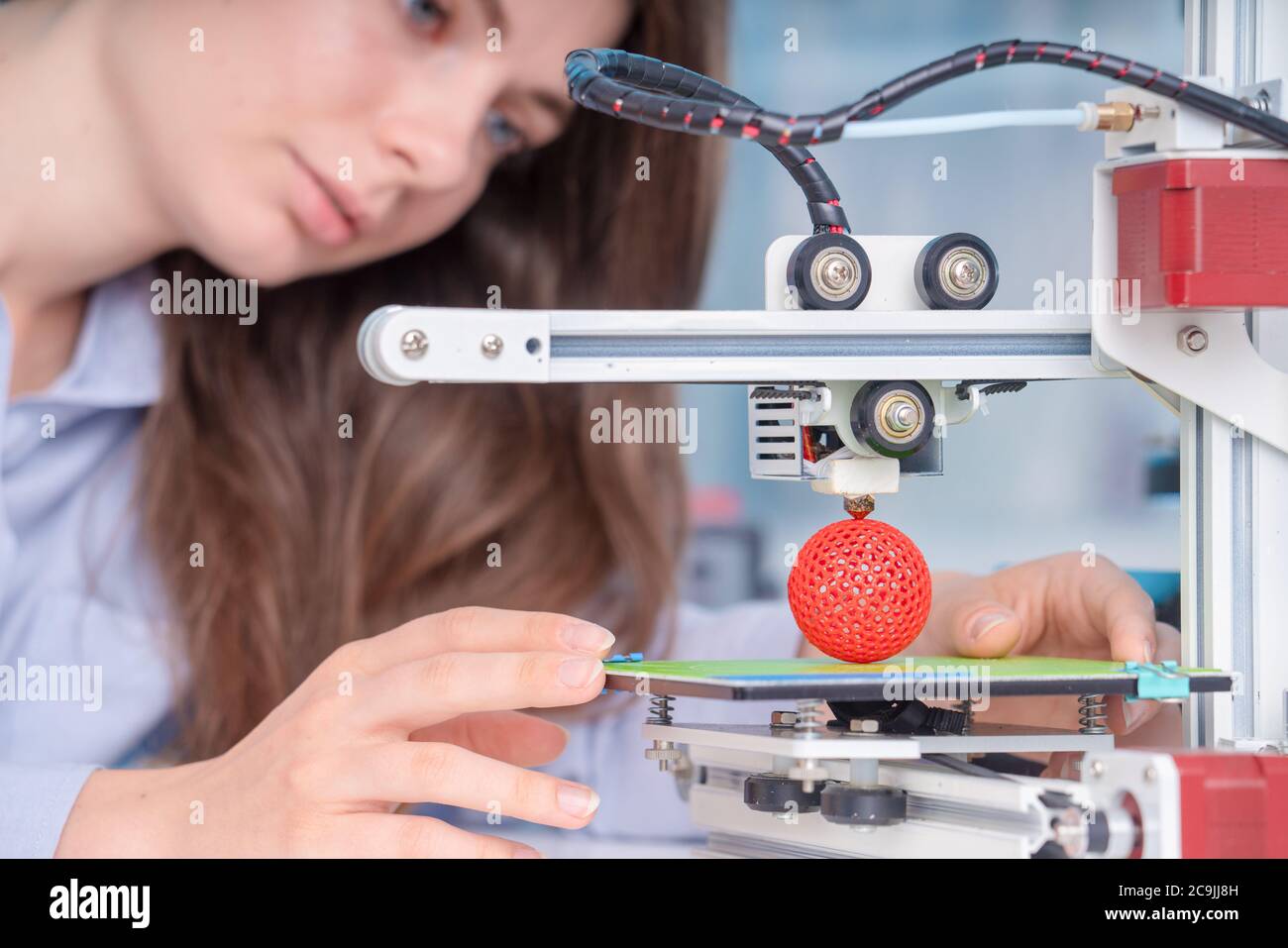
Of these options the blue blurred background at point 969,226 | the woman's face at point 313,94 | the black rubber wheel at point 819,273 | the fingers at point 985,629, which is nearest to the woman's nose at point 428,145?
the woman's face at point 313,94

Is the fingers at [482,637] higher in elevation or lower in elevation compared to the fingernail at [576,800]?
higher

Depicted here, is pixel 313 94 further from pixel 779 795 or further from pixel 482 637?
pixel 779 795

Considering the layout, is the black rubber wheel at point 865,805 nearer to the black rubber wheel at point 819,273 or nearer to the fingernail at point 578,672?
the fingernail at point 578,672

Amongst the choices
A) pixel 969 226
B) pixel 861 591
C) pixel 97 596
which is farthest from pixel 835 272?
pixel 969 226

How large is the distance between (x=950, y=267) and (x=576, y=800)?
42 centimetres

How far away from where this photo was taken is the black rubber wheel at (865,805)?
75 centimetres

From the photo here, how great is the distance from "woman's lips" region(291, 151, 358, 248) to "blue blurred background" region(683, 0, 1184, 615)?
A: 112 cm

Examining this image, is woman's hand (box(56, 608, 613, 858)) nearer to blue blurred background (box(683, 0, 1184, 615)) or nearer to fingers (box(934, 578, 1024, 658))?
fingers (box(934, 578, 1024, 658))

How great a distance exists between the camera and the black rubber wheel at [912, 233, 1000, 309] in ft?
2.79

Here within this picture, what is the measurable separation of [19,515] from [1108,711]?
121 centimetres

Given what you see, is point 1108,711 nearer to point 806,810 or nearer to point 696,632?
point 806,810

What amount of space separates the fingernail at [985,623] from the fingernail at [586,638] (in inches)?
11.3

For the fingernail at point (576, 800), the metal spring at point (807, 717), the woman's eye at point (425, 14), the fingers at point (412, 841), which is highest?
the woman's eye at point (425, 14)

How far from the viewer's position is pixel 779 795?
0.80 metres
